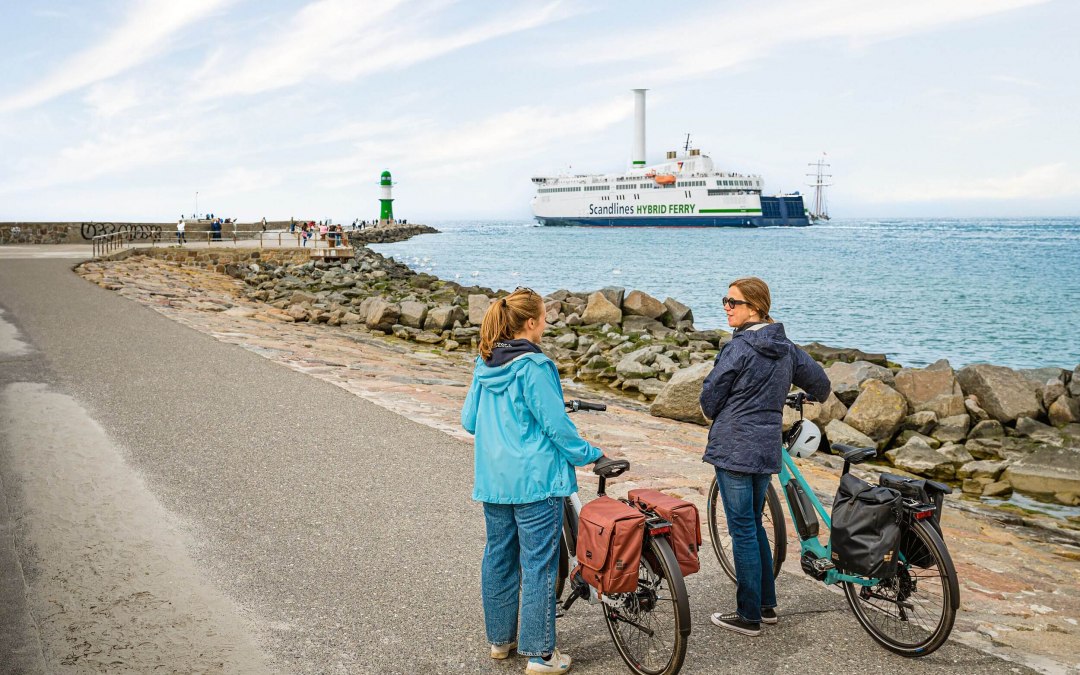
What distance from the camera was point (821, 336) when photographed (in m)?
27.1

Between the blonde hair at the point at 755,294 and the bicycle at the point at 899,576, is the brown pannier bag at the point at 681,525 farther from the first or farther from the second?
the blonde hair at the point at 755,294

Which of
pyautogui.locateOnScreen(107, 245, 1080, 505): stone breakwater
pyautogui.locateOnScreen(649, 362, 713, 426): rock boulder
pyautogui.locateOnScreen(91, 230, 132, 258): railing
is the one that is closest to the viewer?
pyautogui.locateOnScreen(107, 245, 1080, 505): stone breakwater

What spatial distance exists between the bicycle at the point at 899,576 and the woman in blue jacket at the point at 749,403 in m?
0.21

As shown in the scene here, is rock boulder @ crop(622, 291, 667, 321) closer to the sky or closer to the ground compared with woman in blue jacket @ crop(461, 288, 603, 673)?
closer to the ground

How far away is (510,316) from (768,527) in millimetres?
1987

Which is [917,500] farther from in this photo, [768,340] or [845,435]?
[845,435]

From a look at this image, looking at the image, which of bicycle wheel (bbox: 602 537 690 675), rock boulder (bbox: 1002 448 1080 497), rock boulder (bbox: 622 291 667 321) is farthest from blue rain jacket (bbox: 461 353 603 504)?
rock boulder (bbox: 622 291 667 321)

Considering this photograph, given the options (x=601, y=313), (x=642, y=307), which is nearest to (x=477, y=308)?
(x=601, y=313)

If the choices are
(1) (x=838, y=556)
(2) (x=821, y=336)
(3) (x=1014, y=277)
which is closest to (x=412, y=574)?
(1) (x=838, y=556)

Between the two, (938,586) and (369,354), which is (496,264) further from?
(938,586)

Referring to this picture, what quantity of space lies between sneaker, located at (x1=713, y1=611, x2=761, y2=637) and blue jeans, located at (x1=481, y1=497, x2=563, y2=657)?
859mm

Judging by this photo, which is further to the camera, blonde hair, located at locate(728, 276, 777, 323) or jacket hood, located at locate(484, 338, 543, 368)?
blonde hair, located at locate(728, 276, 777, 323)

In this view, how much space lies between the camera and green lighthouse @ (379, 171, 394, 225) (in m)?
83.1

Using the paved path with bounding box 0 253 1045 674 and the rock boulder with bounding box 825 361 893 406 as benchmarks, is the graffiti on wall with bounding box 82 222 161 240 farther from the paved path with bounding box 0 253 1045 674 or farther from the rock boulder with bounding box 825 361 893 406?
the paved path with bounding box 0 253 1045 674
